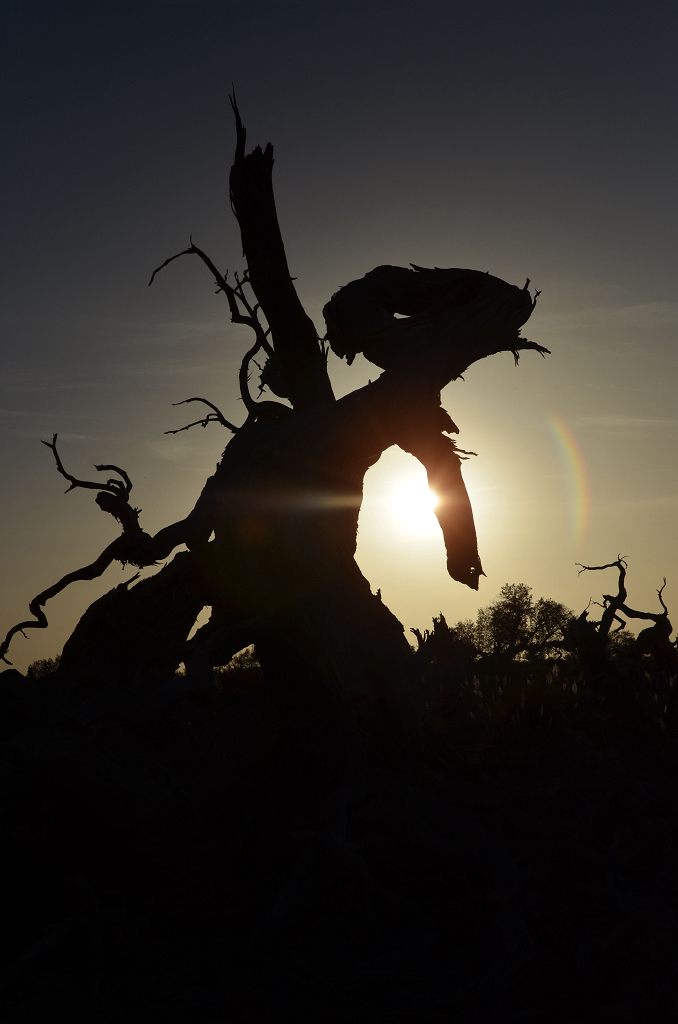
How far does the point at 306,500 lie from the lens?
877cm

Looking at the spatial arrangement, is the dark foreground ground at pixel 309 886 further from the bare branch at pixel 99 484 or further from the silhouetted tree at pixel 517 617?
the silhouetted tree at pixel 517 617

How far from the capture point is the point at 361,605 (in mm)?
8922

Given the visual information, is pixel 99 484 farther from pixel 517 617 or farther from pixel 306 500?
pixel 517 617

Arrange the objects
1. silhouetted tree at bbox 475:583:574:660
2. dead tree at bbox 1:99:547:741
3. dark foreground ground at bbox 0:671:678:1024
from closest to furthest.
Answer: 1. dark foreground ground at bbox 0:671:678:1024
2. dead tree at bbox 1:99:547:741
3. silhouetted tree at bbox 475:583:574:660

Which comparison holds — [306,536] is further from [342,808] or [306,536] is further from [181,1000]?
[181,1000]

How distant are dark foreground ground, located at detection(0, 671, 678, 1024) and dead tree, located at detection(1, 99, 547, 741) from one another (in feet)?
2.92

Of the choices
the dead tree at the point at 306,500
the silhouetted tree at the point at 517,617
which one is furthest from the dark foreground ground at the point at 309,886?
the silhouetted tree at the point at 517,617

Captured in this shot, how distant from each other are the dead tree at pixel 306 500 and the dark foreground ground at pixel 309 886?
2.92ft

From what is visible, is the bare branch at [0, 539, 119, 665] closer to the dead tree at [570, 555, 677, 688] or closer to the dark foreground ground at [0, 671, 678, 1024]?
the dark foreground ground at [0, 671, 678, 1024]

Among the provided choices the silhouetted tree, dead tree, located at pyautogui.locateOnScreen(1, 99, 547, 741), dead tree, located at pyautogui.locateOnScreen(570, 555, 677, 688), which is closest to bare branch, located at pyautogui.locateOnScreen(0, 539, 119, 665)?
dead tree, located at pyautogui.locateOnScreen(1, 99, 547, 741)

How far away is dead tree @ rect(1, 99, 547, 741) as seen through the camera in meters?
8.55

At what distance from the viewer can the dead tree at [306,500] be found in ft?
28.1

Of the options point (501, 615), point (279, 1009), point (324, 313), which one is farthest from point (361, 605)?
point (501, 615)

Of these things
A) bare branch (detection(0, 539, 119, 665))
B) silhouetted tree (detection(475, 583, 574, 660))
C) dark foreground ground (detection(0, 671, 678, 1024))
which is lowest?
dark foreground ground (detection(0, 671, 678, 1024))
